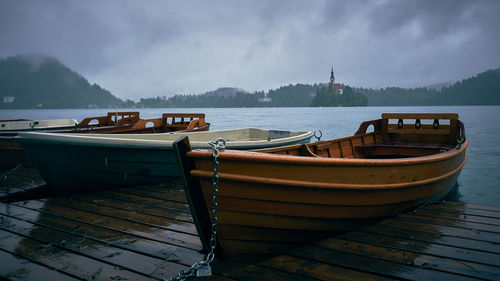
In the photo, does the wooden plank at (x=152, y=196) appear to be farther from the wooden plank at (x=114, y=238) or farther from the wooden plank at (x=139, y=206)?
the wooden plank at (x=114, y=238)

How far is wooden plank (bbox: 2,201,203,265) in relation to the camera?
3.62 m

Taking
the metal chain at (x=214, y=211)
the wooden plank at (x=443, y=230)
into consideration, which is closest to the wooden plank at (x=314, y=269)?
the metal chain at (x=214, y=211)

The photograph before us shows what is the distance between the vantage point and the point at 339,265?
3.33m

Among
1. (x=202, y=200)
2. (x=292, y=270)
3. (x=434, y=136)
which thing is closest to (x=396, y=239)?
(x=292, y=270)

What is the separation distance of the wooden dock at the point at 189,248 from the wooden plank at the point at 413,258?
0.03ft

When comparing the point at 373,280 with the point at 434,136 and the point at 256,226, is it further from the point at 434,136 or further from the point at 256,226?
the point at 434,136

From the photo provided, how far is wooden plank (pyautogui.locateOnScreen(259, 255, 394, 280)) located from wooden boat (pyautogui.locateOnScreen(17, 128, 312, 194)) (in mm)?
3416

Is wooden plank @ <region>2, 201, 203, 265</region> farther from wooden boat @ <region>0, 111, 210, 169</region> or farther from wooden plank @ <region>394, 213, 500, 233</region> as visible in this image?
wooden boat @ <region>0, 111, 210, 169</region>

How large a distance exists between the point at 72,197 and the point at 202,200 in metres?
3.88

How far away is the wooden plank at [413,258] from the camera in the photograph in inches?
128

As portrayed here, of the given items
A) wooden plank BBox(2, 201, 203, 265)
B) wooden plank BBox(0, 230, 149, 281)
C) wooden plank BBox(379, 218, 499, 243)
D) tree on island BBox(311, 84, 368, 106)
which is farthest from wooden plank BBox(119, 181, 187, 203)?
tree on island BBox(311, 84, 368, 106)

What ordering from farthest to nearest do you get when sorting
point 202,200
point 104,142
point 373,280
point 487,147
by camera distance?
point 487,147
point 104,142
point 202,200
point 373,280

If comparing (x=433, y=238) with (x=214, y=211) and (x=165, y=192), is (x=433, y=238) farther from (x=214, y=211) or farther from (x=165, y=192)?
(x=165, y=192)

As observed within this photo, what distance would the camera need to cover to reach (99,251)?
12.1 ft
